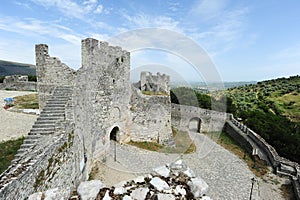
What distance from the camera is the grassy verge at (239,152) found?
1027 centimetres

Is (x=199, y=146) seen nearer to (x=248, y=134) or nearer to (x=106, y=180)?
(x=248, y=134)

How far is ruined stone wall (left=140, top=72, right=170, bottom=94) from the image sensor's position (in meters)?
19.1

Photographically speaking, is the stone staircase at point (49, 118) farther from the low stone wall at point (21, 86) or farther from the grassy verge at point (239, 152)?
the low stone wall at point (21, 86)

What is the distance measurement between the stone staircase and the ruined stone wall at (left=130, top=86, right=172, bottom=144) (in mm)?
6255

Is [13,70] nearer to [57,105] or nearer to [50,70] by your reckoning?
[50,70]

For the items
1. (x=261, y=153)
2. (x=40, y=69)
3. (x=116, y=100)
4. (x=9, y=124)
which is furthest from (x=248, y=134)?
(x=9, y=124)

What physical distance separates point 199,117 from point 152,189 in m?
17.5

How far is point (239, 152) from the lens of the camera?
13.0m

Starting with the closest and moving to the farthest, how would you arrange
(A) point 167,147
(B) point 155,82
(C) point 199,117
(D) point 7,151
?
(D) point 7,151 < (A) point 167,147 < (C) point 199,117 < (B) point 155,82

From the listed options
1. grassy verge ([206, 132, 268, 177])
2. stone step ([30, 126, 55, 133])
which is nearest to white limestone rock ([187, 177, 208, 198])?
stone step ([30, 126, 55, 133])

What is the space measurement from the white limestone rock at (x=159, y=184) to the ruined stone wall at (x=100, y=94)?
4.44m

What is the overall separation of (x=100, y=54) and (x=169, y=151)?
7.69 metres

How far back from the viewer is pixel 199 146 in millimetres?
14219

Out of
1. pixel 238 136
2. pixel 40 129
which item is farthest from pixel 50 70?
pixel 238 136
